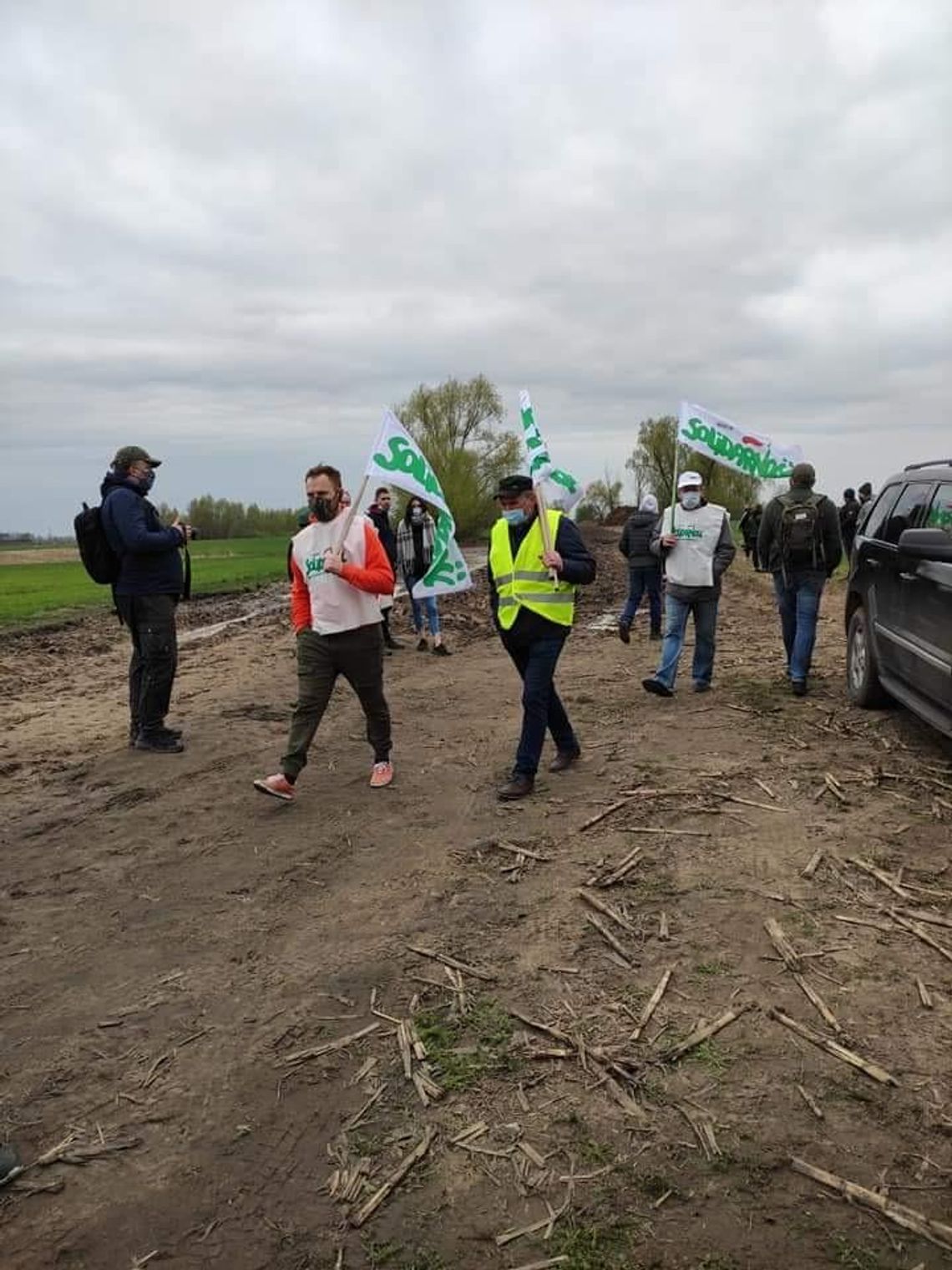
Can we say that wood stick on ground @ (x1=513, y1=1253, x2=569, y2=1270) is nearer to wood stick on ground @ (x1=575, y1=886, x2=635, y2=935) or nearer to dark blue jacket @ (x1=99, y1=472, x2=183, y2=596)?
wood stick on ground @ (x1=575, y1=886, x2=635, y2=935)

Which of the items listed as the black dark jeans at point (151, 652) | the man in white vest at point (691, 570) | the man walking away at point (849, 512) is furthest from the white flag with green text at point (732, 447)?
the man walking away at point (849, 512)

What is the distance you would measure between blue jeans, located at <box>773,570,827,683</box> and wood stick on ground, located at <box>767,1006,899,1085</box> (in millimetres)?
5428

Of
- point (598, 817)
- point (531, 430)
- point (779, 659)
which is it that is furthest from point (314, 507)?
point (779, 659)

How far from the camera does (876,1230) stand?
248 centimetres

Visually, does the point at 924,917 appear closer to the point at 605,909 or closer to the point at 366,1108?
the point at 605,909

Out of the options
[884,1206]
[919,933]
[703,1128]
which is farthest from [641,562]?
[884,1206]

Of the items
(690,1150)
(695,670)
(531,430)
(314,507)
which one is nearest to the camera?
(690,1150)

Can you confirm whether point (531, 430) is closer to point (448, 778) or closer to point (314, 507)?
point (314, 507)

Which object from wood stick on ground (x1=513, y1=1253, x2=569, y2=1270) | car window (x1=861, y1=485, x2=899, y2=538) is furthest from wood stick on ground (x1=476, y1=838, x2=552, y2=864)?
car window (x1=861, y1=485, x2=899, y2=538)

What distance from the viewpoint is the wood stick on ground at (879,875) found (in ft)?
14.4

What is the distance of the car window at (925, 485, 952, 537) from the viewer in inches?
258

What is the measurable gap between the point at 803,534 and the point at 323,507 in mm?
4536

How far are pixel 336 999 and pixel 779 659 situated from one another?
8213 millimetres

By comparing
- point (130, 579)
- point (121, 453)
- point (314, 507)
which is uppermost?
point (121, 453)
